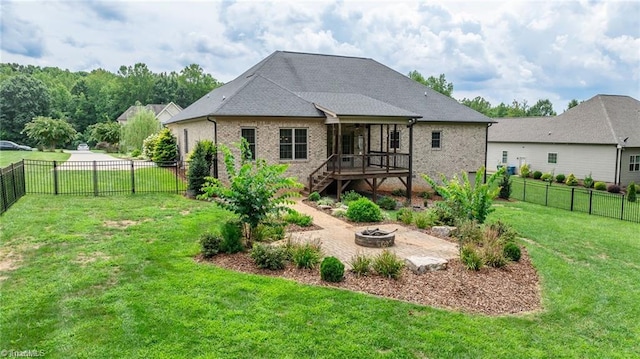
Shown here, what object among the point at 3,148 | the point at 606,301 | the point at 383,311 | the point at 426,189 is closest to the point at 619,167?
the point at 426,189

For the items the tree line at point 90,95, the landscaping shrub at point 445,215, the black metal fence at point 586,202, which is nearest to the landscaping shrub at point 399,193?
the black metal fence at point 586,202

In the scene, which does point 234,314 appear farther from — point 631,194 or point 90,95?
point 90,95

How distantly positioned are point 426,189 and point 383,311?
16.3 meters

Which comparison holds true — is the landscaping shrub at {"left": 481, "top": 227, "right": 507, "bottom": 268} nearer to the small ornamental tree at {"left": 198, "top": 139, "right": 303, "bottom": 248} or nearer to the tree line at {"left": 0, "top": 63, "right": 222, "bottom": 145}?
the small ornamental tree at {"left": 198, "top": 139, "right": 303, "bottom": 248}

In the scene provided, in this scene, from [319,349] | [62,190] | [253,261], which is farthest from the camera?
[62,190]

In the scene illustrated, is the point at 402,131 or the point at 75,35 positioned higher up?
the point at 75,35

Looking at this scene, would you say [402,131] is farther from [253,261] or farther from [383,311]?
[383,311]

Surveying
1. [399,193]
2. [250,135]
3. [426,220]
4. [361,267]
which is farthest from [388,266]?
[399,193]

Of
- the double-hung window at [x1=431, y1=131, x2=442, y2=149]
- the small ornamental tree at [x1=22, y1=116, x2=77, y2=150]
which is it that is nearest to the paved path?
the double-hung window at [x1=431, y1=131, x2=442, y2=149]

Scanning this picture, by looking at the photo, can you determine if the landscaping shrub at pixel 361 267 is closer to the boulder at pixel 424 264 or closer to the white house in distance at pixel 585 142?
the boulder at pixel 424 264

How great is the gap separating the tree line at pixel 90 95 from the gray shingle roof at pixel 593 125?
49582mm

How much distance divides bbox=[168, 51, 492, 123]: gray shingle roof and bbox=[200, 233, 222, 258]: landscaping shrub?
8.74 metres

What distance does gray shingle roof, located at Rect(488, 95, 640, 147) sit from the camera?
2991cm

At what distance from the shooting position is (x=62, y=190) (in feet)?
51.8
